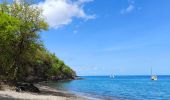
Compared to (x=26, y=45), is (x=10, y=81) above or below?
below

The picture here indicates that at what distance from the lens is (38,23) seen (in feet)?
178

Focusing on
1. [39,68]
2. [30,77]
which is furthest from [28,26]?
[39,68]

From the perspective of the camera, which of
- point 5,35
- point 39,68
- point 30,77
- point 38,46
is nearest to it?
point 5,35

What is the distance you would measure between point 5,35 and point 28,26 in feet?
12.5

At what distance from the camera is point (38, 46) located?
55250 millimetres

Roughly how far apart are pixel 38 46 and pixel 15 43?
3696 millimetres

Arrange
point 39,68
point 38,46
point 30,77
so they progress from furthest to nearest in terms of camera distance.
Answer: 1. point 39,68
2. point 30,77
3. point 38,46

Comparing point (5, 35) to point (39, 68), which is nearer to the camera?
point (5, 35)

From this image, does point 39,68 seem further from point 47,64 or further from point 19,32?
point 19,32

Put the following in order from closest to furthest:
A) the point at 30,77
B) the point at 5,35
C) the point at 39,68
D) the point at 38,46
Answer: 1. the point at 5,35
2. the point at 38,46
3. the point at 30,77
4. the point at 39,68

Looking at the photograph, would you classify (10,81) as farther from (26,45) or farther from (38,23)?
(38,23)

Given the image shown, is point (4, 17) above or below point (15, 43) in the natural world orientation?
above

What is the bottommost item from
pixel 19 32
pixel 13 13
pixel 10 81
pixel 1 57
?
pixel 10 81

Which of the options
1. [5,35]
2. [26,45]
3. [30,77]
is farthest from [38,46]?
[30,77]
